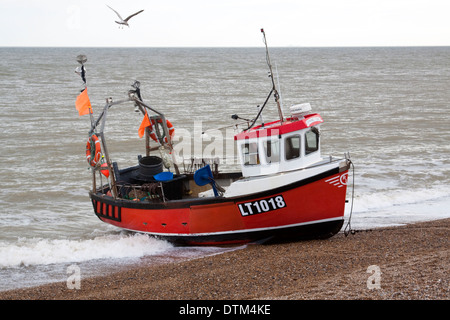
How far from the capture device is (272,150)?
11672 mm

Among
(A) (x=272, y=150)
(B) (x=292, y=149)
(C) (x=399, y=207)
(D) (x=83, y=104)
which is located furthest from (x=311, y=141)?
(C) (x=399, y=207)

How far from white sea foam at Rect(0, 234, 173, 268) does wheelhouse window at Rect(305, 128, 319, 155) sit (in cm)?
416

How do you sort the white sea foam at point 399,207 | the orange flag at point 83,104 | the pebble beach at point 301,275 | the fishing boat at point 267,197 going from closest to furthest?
the pebble beach at point 301,275, the fishing boat at point 267,197, the orange flag at point 83,104, the white sea foam at point 399,207

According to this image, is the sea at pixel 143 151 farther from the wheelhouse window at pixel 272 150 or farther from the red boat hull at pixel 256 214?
the wheelhouse window at pixel 272 150

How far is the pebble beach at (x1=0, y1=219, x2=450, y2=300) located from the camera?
8.66 m

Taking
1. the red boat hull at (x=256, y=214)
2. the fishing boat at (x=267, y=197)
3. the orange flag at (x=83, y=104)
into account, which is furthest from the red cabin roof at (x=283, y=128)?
the orange flag at (x=83, y=104)

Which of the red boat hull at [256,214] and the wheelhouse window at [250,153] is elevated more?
the wheelhouse window at [250,153]

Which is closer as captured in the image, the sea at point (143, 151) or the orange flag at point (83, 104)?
the sea at point (143, 151)

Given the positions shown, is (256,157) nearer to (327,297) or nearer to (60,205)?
(327,297)

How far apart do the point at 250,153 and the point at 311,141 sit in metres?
1.33

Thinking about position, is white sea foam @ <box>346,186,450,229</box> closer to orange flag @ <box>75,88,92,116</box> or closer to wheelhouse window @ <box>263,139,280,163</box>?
wheelhouse window @ <box>263,139,280,163</box>

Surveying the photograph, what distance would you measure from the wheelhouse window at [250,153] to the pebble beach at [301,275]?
188 centimetres

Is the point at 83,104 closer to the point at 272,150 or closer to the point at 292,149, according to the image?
the point at 272,150

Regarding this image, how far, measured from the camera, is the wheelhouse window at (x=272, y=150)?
1161 centimetres
